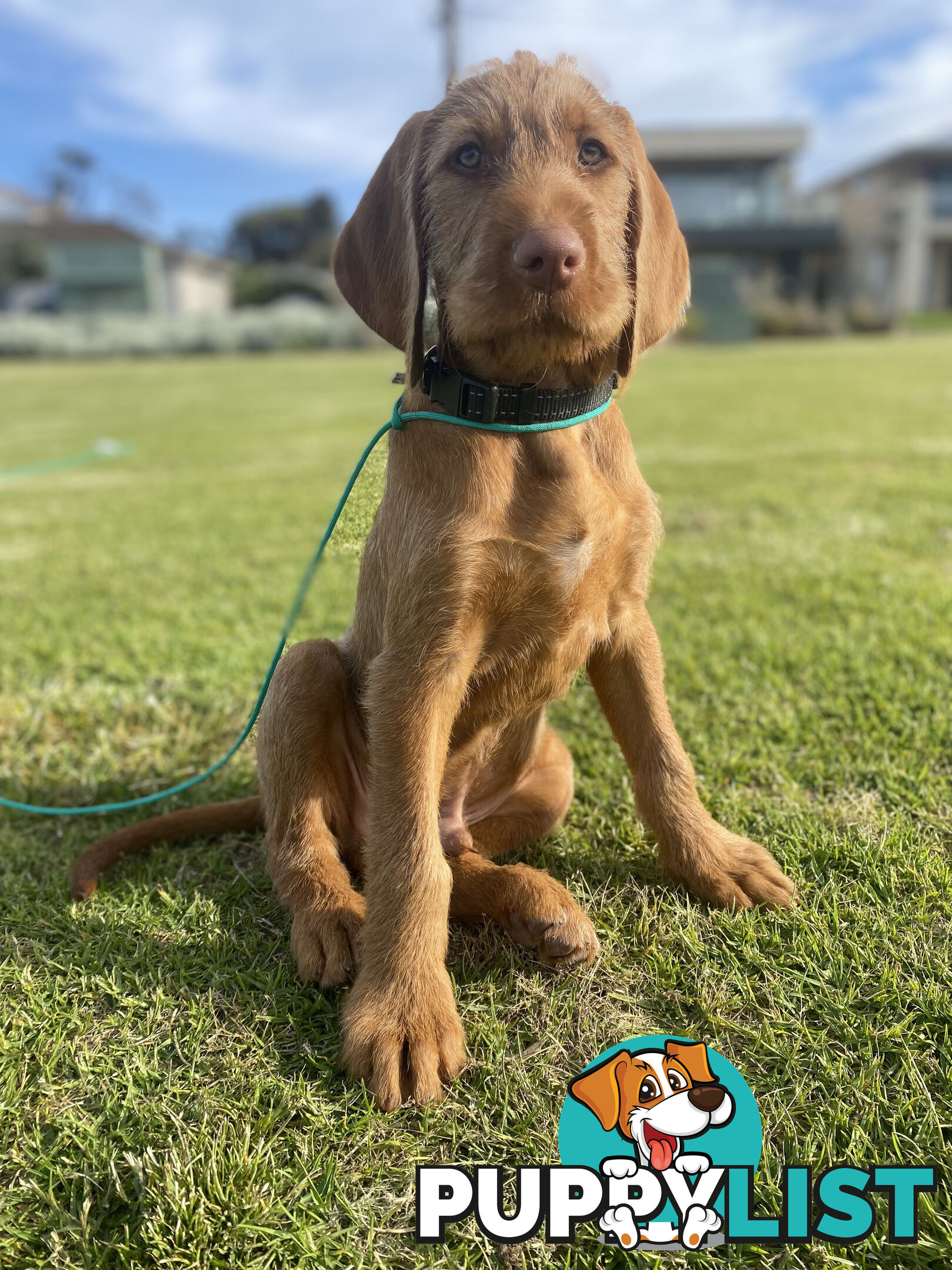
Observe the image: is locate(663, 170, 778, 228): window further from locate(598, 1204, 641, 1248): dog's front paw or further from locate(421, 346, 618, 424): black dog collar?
locate(598, 1204, 641, 1248): dog's front paw

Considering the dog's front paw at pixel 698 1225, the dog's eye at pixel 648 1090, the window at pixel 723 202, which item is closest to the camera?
the dog's front paw at pixel 698 1225

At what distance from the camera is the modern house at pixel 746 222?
1553 inches

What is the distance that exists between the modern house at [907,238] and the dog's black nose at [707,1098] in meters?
57.0

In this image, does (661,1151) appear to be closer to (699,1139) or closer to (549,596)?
(699,1139)

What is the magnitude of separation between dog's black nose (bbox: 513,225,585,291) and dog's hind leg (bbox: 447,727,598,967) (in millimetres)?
1380

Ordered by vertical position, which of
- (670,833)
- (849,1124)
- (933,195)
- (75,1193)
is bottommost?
(75,1193)

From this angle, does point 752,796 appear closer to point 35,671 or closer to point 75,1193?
point 75,1193

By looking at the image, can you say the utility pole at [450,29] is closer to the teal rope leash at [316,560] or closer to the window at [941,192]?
the teal rope leash at [316,560]

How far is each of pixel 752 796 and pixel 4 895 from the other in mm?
2272

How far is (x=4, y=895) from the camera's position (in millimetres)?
2551

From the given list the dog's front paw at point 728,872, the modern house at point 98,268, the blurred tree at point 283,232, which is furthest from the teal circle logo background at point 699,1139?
the blurred tree at point 283,232

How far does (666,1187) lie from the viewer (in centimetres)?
160

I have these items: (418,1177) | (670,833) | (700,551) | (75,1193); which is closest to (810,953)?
(670,833)

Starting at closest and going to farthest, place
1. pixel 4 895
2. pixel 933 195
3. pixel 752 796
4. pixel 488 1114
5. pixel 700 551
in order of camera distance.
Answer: pixel 488 1114
pixel 4 895
pixel 752 796
pixel 700 551
pixel 933 195
